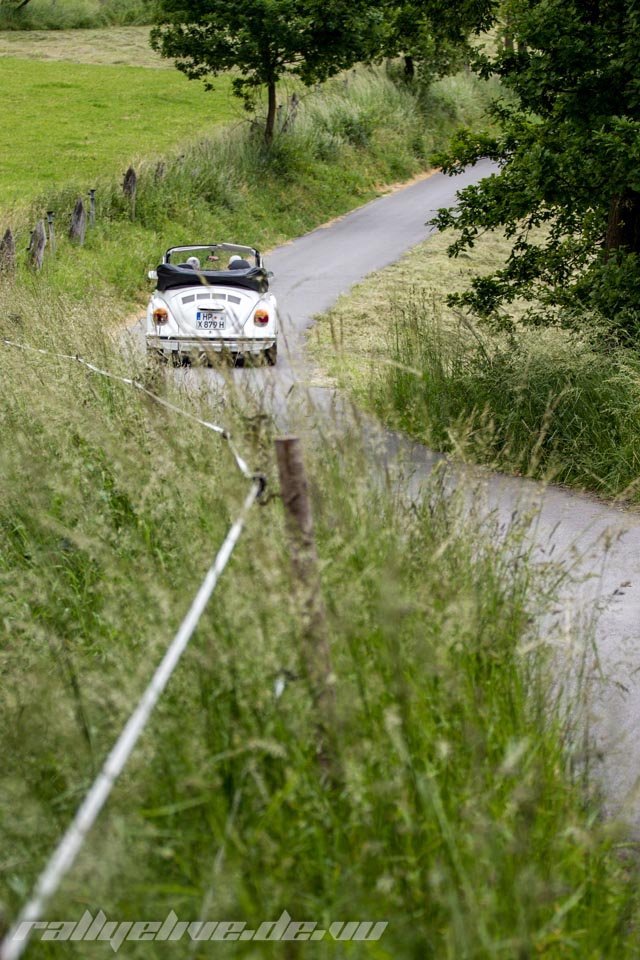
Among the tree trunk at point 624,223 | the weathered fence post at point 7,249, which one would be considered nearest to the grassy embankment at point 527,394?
the tree trunk at point 624,223

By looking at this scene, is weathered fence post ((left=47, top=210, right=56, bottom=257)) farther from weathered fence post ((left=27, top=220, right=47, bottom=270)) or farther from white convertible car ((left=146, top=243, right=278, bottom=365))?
white convertible car ((left=146, top=243, right=278, bottom=365))

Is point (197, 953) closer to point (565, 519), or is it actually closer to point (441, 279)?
point (565, 519)

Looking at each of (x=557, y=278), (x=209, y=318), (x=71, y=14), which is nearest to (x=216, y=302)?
(x=209, y=318)

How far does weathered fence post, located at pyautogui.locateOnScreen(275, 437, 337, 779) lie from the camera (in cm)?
290

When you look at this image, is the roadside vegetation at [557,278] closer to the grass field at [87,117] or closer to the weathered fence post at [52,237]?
the weathered fence post at [52,237]

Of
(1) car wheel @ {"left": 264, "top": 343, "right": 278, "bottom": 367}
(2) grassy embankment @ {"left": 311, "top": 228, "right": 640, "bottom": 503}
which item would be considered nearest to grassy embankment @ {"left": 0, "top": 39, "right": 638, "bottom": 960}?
(2) grassy embankment @ {"left": 311, "top": 228, "right": 640, "bottom": 503}

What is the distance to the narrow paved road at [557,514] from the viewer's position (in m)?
4.51

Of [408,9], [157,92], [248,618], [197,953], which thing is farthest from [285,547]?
[157,92]

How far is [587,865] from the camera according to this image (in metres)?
3.09

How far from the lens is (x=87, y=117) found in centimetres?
3925

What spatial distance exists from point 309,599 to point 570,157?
22.7 feet

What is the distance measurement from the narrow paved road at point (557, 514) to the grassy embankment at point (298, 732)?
0.29 m

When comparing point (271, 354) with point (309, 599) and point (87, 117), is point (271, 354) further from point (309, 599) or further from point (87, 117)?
point (87, 117)

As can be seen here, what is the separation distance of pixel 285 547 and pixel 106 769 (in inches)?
67.1
